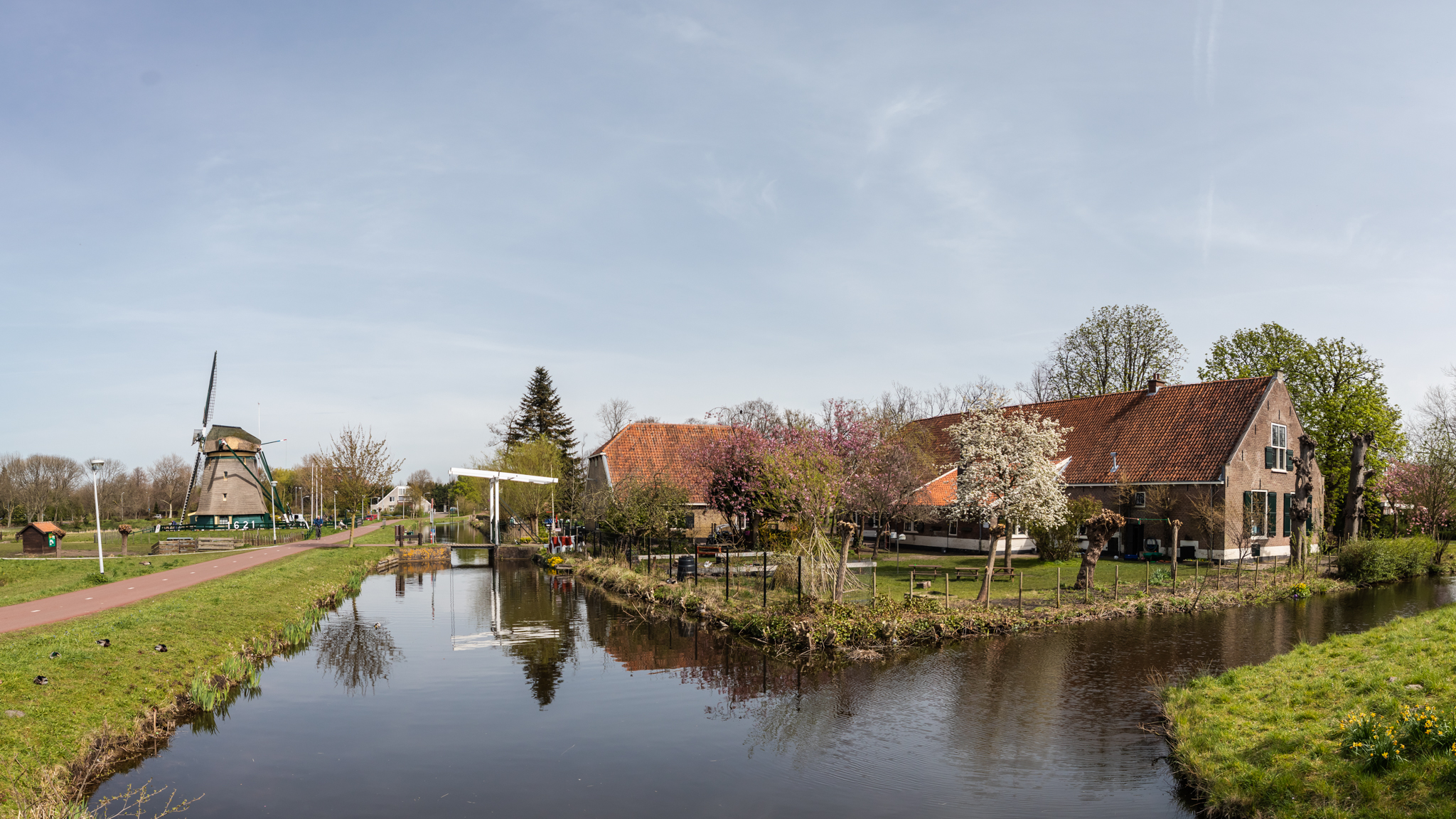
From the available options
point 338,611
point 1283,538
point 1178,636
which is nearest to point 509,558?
point 338,611

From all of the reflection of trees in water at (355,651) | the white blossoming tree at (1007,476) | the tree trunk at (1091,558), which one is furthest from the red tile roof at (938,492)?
the reflection of trees in water at (355,651)

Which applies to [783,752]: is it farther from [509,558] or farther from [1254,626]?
[509,558]

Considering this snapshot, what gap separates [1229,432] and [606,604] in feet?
80.2

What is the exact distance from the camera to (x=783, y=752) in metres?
11.3

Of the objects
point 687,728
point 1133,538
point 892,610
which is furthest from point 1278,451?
point 687,728

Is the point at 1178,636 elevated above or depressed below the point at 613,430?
below

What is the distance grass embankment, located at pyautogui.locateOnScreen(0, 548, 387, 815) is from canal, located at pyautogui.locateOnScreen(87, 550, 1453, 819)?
0.54 m

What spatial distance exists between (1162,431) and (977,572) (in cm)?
1410

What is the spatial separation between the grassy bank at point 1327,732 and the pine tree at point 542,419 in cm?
5685

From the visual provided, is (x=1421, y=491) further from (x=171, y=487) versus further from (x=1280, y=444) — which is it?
(x=171, y=487)

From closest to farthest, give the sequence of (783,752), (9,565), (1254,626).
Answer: (783,752) → (1254,626) → (9,565)

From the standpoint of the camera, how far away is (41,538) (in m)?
35.0

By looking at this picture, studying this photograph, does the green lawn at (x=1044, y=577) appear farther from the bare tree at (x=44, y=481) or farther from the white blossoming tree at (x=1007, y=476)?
the bare tree at (x=44, y=481)

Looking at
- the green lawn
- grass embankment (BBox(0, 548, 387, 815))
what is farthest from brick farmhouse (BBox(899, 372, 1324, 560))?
grass embankment (BBox(0, 548, 387, 815))
